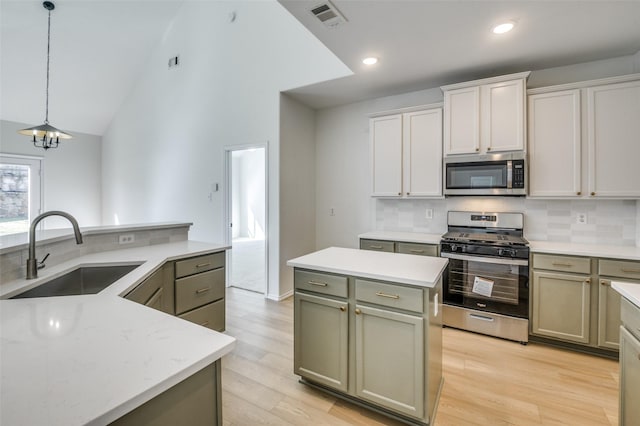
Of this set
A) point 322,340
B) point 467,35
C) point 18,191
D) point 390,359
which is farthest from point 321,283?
point 18,191

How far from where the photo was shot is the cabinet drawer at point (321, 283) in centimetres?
187

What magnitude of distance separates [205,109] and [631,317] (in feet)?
16.7

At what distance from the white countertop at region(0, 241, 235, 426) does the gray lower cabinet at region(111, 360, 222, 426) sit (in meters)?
0.08

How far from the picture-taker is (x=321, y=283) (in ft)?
6.39

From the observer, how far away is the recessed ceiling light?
226cm

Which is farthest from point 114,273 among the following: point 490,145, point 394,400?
point 490,145

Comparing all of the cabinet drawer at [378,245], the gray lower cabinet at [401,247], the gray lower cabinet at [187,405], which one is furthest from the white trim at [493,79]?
the gray lower cabinet at [187,405]

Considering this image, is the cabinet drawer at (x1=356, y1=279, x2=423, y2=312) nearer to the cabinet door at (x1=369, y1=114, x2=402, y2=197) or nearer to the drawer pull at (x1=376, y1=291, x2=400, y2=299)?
the drawer pull at (x1=376, y1=291, x2=400, y2=299)

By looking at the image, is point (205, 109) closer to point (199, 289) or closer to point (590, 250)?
point (199, 289)

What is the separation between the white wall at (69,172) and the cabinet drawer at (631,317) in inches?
312

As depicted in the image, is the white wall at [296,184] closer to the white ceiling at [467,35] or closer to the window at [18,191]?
the white ceiling at [467,35]

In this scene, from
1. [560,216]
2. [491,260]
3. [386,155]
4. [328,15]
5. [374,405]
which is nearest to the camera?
[374,405]

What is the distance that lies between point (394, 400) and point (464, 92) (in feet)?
9.47

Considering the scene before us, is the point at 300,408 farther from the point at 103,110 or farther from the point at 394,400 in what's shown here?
the point at 103,110
